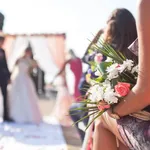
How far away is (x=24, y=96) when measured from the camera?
25.5 ft

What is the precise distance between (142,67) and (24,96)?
21.0 ft

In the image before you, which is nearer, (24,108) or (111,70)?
(111,70)

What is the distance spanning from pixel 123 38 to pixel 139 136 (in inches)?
43.3

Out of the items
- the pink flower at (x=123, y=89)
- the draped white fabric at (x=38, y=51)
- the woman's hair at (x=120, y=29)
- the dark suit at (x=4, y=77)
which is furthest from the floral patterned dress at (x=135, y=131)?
the draped white fabric at (x=38, y=51)

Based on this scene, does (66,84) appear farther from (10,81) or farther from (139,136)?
(139,136)

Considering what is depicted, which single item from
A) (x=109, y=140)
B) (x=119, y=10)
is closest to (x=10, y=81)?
(x=119, y=10)

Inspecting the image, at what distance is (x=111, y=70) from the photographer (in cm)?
178

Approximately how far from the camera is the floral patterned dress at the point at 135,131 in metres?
1.57

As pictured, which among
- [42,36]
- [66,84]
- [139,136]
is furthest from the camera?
[42,36]

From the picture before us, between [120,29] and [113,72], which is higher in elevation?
[120,29]

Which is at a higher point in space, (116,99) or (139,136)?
(116,99)

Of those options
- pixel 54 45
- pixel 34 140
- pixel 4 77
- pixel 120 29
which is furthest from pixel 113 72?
pixel 54 45

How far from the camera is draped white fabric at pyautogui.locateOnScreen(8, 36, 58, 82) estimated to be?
37.0 feet

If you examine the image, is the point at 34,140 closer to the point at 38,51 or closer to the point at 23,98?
the point at 23,98
